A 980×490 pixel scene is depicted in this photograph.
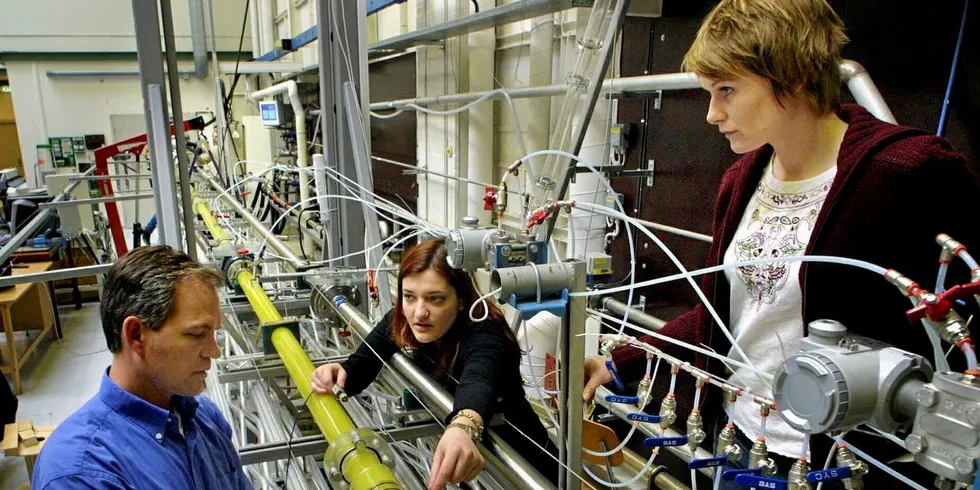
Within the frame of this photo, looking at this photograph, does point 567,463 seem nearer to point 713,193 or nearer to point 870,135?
point 870,135

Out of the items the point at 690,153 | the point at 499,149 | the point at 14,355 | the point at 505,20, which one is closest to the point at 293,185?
the point at 14,355

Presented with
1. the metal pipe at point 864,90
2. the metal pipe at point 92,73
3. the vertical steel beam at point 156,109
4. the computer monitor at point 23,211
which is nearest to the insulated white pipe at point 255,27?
the metal pipe at point 92,73

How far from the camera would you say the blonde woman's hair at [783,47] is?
2.31ft

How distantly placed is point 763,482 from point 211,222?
2606 millimetres

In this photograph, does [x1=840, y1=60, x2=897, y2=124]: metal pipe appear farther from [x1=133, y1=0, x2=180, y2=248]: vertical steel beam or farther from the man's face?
[x1=133, y1=0, x2=180, y2=248]: vertical steel beam

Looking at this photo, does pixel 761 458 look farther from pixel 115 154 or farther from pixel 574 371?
pixel 115 154

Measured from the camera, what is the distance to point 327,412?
41.6 inches

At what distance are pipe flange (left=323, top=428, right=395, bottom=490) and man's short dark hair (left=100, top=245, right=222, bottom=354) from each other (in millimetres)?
344

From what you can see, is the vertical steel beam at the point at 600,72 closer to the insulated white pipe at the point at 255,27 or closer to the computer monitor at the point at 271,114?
the computer monitor at the point at 271,114

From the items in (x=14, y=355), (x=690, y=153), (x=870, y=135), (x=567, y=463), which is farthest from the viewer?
(x=14, y=355)

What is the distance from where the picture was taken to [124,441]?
923 mm

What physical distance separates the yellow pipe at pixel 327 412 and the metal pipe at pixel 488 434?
0.16 metres

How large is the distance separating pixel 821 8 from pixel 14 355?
14.3ft

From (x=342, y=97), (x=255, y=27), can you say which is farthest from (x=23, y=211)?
(x=255, y=27)
